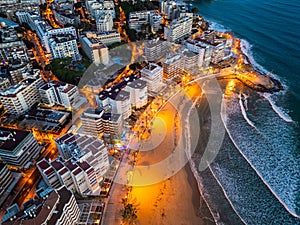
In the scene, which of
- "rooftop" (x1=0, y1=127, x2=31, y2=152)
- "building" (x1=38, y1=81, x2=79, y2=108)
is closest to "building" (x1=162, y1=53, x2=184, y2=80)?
"building" (x1=38, y1=81, x2=79, y2=108)

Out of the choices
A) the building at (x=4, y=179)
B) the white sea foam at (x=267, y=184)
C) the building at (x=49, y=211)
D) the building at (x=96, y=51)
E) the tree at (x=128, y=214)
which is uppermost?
the building at (x=96, y=51)

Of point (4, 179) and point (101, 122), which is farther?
point (101, 122)

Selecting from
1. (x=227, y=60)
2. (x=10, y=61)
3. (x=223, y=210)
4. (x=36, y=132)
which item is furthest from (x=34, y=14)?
(x=223, y=210)

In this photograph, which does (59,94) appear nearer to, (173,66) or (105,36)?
(173,66)

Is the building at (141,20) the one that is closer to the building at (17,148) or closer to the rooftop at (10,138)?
the rooftop at (10,138)

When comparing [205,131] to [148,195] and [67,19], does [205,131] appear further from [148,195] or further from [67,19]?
[67,19]

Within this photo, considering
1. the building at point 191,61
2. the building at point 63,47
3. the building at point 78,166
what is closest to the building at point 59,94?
the building at point 78,166

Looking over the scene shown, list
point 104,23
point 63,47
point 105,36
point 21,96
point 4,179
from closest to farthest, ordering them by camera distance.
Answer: point 4,179, point 21,96, point 63,47, point 105,36, point 104,23

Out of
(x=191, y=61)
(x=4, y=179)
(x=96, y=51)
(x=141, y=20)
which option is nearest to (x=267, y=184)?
(x=191, y=61)
